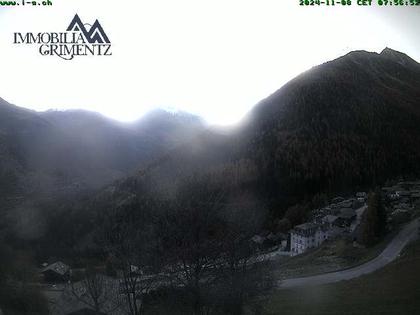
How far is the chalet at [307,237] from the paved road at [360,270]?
21.5 meters

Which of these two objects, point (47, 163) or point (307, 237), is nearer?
point (307, 237)

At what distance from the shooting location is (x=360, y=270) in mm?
35594

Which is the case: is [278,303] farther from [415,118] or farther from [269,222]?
[415,118]

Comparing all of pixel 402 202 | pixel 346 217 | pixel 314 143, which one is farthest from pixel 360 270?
pixel 314 143

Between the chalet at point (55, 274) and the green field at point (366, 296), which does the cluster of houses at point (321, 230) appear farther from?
the chalet at point (55, 274)

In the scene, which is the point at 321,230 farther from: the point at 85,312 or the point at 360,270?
the point at 85,312

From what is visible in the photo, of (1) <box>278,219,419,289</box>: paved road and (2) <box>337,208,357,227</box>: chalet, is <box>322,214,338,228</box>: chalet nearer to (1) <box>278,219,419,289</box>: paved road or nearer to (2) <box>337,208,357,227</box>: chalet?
(2) <box>337,208,357,227</box>: chalet

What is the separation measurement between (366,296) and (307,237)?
1509 inches

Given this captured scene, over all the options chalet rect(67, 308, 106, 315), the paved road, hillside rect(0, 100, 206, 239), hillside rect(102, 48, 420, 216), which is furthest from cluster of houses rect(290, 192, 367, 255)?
hillside rect(0, 100, 206, 239)

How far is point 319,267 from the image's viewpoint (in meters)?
41.5

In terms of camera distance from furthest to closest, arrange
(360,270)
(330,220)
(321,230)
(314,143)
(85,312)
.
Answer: (314,143)
(330,220)
(321,230)
(360,270)
(85,312)

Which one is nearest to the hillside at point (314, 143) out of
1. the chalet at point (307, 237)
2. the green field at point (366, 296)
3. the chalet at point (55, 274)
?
the chalet at point (307, 237)

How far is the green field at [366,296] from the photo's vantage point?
21.8 meters

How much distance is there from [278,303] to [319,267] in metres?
15.2
